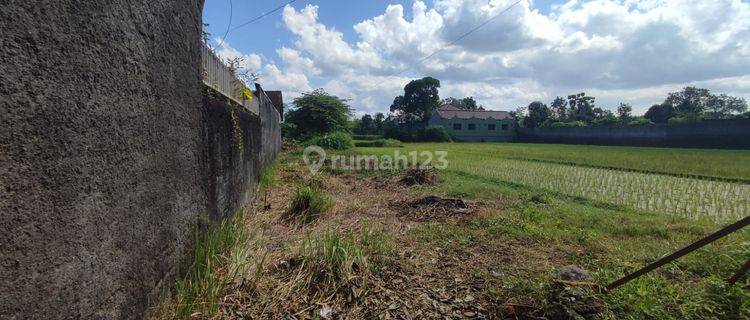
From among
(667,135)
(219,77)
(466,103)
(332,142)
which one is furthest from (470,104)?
(219,77)

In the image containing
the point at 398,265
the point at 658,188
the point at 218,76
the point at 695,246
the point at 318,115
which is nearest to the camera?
the point at 695,246

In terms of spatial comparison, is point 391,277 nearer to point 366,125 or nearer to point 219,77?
point 219,77

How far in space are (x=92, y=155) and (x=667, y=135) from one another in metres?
35.3

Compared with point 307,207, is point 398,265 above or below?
below

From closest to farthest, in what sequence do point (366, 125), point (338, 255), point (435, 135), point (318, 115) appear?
1. point (338, 255)
2. point (318, 115)
3. point (435, 135)
4. point (366, 125)

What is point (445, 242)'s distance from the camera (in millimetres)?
4094

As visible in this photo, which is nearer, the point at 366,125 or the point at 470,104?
the point at 366,125

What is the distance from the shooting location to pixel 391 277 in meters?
3.06

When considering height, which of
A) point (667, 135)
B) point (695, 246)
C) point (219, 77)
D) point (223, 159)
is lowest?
point (695, 246)

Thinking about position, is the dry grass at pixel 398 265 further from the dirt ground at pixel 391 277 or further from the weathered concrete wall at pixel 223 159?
the weathered concrete wall at pixel 223 159

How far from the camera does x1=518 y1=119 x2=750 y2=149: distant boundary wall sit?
78.6 feet

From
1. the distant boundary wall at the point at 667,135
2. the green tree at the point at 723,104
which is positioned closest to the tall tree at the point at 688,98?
the green tree at the point at 723,104

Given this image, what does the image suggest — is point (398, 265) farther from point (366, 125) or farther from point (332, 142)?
point (366, 125)

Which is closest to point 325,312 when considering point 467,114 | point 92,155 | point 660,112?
point 92,155
